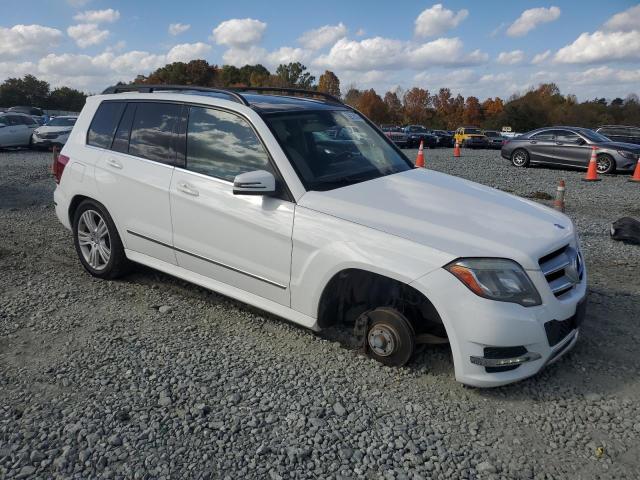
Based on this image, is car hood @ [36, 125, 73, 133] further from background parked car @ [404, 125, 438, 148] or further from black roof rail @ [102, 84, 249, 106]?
background parked car @ [404, 125, 438, 148]

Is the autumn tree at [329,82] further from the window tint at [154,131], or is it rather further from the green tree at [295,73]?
the window tint at [154,131]

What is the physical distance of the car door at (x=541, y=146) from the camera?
17281mm

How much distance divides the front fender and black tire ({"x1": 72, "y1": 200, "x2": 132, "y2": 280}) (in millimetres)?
2144

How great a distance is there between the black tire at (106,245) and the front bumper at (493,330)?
10.1ft

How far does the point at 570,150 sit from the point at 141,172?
15.4 metres

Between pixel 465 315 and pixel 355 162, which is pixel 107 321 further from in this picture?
pixel 465 315

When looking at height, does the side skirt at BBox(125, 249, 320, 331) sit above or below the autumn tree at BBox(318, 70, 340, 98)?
below

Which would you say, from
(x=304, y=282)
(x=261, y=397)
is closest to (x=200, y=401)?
(x=261, y=397)

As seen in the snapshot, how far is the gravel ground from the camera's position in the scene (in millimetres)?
2797

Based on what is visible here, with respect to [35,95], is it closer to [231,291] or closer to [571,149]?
[571,149]

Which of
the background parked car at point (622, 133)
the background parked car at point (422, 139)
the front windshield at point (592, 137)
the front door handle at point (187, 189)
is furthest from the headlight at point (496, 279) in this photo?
the background parked car at point (422, 139)

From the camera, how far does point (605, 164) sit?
16.0 metres

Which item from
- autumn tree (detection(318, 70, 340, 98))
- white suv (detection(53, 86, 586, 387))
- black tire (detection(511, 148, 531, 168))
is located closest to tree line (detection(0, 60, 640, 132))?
autumn tree (detection(318, 70, 340, 98))

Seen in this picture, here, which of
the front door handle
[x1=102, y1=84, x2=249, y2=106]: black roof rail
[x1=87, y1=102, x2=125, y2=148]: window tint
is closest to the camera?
the front door handle
